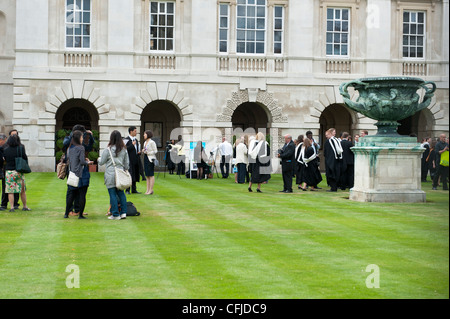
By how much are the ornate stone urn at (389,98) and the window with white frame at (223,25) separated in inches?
689

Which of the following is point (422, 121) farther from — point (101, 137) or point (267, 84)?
point (101, 137)

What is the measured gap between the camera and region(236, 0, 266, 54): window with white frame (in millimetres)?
34094

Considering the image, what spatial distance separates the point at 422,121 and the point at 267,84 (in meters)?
8.64

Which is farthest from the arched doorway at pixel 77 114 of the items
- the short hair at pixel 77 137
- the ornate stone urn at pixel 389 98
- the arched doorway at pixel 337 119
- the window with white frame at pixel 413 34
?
the short hair at pixel 77 137

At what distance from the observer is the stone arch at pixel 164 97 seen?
1301 inches

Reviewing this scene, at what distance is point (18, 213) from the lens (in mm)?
14594

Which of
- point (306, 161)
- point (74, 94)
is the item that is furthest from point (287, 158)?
point (74, 94)

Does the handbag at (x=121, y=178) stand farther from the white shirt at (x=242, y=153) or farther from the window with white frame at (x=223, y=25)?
the window with white frame at (x=223, y=25)

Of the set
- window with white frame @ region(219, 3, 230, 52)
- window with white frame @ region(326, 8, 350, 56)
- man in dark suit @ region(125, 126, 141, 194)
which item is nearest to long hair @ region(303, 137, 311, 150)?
man in dark suit @ region(125, 126, 141, 194)

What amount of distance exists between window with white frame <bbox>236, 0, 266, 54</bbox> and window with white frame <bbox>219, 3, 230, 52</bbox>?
0.55 metres

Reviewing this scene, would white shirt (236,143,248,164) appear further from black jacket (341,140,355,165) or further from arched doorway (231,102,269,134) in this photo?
arched doorway (231,102,269,134)

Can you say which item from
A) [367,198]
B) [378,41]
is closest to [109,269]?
[367,198]

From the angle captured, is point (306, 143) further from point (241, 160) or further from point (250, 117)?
point (250, 117)
